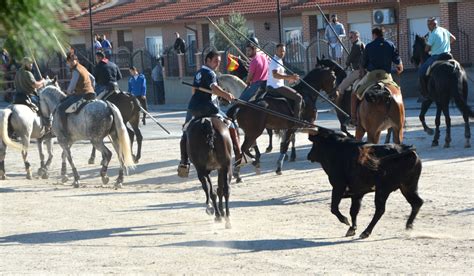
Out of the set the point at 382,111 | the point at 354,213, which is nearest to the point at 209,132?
the point at 354,213

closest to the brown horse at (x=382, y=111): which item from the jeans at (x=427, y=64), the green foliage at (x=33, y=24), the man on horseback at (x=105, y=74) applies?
the jeans at (x=427, y=64)

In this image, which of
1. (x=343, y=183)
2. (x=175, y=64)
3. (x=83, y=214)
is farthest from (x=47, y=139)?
(x=175, y=64)

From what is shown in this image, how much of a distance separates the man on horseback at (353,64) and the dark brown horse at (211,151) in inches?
287

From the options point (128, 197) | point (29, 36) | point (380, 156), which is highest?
point (29, 36)

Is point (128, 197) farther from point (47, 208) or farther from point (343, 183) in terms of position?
point (343, 183)

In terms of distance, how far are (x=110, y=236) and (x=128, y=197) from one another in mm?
4443

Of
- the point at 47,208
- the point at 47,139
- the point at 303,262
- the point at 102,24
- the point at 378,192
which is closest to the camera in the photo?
the point at 303,262

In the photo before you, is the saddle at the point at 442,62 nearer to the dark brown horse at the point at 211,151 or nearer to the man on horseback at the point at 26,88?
the man on horseback at the point at 26,88

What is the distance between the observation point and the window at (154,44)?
53800 millimetres

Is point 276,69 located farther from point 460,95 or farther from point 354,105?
point 460,95

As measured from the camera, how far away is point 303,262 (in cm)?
1152

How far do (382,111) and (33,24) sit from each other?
539 inches

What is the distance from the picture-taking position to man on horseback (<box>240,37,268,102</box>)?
846 inches

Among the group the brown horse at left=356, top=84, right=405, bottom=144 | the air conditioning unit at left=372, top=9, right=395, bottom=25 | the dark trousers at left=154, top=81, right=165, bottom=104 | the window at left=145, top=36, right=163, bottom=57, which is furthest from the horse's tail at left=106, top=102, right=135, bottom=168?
the window at left=145, top=36, right=163, bottom=57
